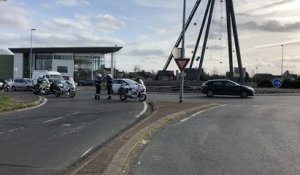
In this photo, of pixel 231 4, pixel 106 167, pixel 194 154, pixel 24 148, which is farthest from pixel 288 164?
pixel 231 4

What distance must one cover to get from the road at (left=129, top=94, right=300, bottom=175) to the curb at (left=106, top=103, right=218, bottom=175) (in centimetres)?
16

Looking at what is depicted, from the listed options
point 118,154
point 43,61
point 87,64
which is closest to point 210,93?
point 118,154

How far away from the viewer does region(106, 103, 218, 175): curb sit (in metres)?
8.34

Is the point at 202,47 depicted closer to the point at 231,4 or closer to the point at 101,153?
the point at 231,4

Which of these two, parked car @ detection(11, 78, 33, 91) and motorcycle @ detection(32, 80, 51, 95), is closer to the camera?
motorcycle @ detection(32, 80, 51, 95)

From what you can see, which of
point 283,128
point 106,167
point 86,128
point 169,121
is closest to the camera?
point 106,167

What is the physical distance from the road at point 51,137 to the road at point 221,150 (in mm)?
1332

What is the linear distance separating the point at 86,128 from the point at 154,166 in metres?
5.88

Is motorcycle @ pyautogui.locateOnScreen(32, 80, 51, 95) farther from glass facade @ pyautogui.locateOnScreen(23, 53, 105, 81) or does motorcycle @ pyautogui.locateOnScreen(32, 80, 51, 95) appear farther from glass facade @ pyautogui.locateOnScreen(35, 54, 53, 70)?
glass facade @ pyautogui.locateOnScreen(35, 54, 53, 70)

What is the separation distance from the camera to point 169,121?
54.5 feet

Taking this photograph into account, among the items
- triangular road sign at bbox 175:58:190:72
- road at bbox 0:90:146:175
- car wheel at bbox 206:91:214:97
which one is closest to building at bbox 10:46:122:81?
car wheel at bbox 206:91:214:97

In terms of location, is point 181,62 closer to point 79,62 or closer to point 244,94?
point 244,94

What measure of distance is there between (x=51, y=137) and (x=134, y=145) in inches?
103

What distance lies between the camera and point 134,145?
11.0 m
